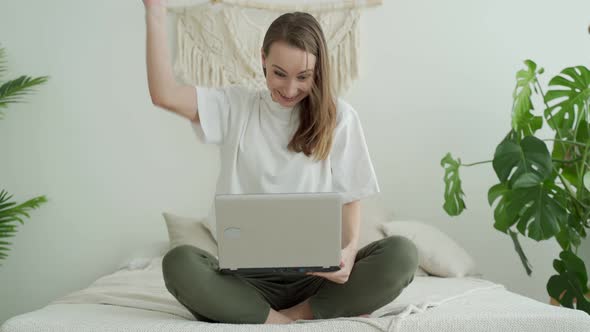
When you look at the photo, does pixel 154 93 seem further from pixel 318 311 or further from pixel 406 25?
pixel 406 25

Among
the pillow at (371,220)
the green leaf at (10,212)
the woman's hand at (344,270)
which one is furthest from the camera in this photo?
the green leaf at (10,212)

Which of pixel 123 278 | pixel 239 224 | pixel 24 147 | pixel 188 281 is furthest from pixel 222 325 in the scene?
pixel 24 147

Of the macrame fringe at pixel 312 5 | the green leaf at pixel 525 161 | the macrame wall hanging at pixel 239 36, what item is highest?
the macrame fringe at pixel 312 5

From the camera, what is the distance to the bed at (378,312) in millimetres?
1495

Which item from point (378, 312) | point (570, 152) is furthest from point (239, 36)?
point (378, 312)

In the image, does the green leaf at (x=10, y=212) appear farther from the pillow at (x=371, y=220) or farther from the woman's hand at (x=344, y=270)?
the woman's hand at (x=344, y=270)

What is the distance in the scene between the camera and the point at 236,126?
1767 millimetres

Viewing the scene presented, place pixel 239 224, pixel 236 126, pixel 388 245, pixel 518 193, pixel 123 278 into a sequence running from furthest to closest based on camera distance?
pixel 123 278 → pixel 518 193 → pixel 236 126 → pixel 388 245 → pixel 239 224

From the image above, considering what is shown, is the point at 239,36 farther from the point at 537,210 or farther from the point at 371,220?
the point at 537,210

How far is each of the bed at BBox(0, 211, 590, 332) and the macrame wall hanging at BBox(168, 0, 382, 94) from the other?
0.96 meters

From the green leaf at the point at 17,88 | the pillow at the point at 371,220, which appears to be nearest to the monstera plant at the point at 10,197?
the green leaf at the point at 17,88

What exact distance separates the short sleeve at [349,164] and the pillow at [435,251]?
2.67 feet

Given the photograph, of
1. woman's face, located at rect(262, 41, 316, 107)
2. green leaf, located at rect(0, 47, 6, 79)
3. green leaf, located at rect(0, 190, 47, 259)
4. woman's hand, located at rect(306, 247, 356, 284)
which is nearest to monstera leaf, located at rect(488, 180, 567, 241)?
woman's hand, located at rect(306, 247, 356, 284)

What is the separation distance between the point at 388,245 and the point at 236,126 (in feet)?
1.66
